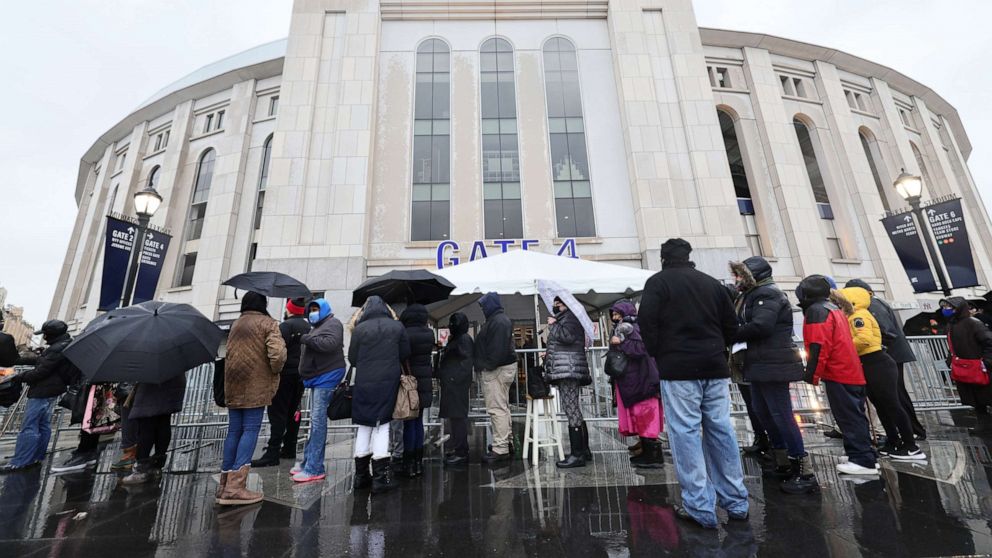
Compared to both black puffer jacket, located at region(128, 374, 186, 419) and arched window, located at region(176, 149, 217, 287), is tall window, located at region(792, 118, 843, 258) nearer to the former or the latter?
black puffer jacket, located at region(128, 374, 186, 419)

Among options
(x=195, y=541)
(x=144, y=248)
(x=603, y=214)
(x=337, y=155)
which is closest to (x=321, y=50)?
(x=337, y=155)

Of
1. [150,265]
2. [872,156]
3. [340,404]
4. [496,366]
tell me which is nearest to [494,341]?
[496,366]

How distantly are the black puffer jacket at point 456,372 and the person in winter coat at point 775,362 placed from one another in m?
3.35

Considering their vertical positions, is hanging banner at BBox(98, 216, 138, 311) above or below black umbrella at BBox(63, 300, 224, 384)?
above

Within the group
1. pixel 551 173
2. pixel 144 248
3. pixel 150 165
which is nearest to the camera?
pixel 144 248

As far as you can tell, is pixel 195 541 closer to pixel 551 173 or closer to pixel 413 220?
pixel 413 220

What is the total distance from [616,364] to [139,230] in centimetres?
1018

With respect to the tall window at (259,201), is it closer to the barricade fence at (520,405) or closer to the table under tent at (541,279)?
the barricade fence at (520,405)

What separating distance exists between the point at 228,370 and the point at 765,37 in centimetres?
3129

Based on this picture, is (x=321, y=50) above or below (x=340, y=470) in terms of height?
above

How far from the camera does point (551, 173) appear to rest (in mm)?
15234

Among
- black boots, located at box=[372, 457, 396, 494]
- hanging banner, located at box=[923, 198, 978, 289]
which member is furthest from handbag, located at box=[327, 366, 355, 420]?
hanging banner, located at box=[923, 198, 978, 289]

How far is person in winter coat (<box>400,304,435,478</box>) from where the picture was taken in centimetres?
510

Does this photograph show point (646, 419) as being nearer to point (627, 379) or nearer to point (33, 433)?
point (627, 379)
